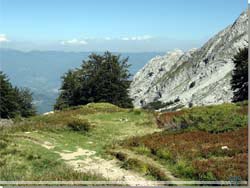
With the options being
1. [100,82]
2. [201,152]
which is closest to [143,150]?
[201,152]

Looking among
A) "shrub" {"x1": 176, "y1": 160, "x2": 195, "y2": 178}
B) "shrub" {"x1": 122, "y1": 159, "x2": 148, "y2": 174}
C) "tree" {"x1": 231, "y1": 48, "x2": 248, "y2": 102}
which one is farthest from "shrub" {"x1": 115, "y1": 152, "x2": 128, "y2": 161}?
"tree" {"x1": 231, "y1": 48, "x2": 248, "y2": 102}

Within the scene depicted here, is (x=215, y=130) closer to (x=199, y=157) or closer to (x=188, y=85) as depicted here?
(x=199, y=157)

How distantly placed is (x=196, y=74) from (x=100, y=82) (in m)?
81.3

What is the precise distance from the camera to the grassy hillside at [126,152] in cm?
1224

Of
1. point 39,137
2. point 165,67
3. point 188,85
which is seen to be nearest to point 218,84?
point 188,85

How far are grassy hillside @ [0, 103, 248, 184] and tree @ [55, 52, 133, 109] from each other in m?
44.1

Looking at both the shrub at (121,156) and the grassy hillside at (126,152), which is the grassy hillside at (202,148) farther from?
the shrub at (121,156)

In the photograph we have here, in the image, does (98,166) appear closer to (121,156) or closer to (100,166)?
(100,166)

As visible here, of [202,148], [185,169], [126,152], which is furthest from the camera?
[126,152]

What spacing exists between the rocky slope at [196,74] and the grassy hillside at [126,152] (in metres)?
→ 69.3

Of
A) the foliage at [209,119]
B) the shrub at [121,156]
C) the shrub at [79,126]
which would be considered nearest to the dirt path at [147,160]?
the shrub at [121,156]

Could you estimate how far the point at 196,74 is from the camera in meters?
145

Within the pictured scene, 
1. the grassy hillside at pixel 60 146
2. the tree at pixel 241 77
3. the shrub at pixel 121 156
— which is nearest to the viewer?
the grassy hillside at pixel 60 146

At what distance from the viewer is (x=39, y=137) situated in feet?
62.6
